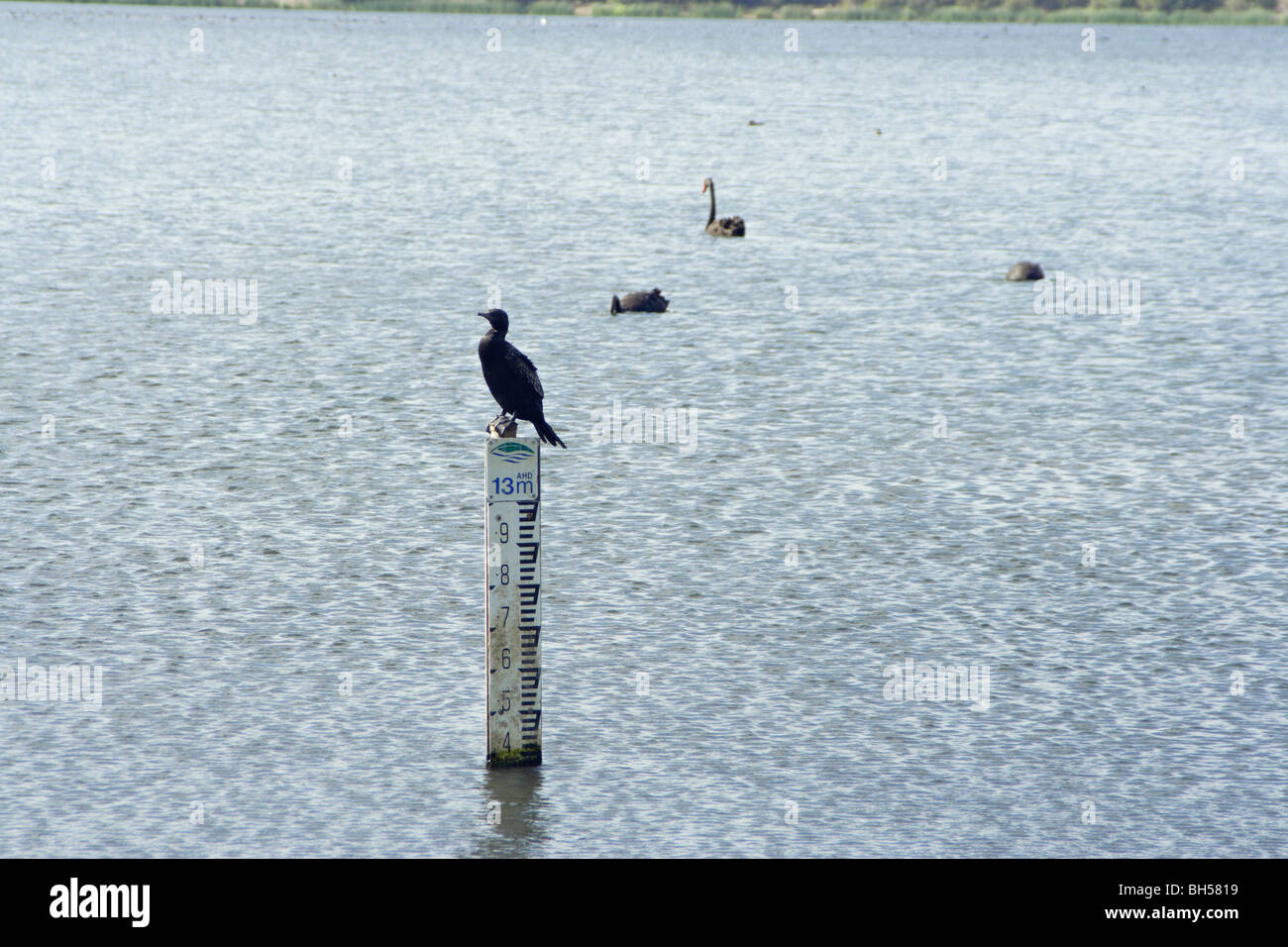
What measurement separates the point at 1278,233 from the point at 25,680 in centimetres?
3176

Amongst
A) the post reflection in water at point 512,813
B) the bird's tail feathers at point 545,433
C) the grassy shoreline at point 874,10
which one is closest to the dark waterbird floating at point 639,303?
the bird's tail feathers at point 545,433

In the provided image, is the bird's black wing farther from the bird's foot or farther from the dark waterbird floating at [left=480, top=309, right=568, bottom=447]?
the bird's foot

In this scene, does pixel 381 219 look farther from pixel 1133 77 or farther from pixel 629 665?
pixel 1133 77

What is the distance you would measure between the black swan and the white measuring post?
21.6 meters

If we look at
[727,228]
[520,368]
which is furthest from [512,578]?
[727,228]

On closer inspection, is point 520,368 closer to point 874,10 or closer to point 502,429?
point 502,429

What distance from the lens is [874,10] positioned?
144m

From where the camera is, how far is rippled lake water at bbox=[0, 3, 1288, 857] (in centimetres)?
979

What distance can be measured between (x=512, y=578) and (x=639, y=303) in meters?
16.7

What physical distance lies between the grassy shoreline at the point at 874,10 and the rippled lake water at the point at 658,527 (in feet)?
290

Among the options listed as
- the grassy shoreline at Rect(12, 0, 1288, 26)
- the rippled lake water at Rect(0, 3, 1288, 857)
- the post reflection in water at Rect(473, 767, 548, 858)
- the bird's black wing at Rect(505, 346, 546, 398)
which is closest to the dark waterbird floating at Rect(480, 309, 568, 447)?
the bird's black wing at Rect(505, 346, 546, 398)

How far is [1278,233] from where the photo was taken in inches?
1459

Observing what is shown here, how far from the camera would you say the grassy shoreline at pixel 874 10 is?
128m
